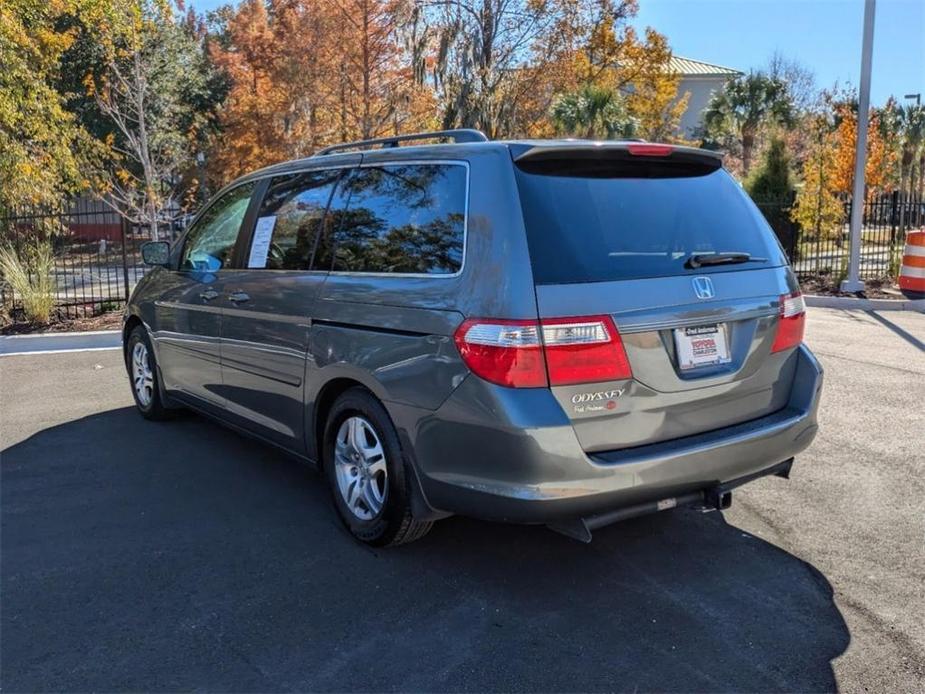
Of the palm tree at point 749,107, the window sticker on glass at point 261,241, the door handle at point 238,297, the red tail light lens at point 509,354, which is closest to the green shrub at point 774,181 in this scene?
the palm tree at point 749,107

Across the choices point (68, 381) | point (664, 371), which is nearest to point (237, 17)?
point (68, 381)

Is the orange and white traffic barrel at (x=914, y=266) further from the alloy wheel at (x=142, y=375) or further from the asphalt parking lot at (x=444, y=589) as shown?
the alloy wheel at (x=142, y=375)

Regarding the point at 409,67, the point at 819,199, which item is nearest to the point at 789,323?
the point at 819,199

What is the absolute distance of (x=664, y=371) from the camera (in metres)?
3.17

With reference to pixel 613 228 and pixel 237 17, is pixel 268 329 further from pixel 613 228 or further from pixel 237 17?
pixel 237 17

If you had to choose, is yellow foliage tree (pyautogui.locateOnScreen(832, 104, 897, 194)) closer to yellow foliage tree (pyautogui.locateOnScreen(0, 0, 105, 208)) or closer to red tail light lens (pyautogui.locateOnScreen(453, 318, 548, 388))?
yellow foliage tree (pyautogui.locateOnScreen(0, 0, 105, 208))

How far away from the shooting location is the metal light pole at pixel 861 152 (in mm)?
13234

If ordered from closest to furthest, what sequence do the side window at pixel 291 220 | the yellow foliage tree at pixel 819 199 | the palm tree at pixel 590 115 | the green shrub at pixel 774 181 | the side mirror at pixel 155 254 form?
1. the side window at pixel 291 220
2. the side mirror at pixel 155 254
3. the yellow foliage tree at pixel 819 199
4. the green shrub at pixel 774 181
5. the palm tree at pixel 590 115

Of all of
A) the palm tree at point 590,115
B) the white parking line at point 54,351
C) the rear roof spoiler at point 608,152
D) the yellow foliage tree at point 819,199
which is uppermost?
the palm tree at point 590,115

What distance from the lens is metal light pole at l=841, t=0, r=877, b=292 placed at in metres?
13.2

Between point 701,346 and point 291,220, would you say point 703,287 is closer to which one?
point 701,346

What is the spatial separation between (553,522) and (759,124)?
3352 centimetres

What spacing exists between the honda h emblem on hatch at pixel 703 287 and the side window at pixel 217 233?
2.89 metres

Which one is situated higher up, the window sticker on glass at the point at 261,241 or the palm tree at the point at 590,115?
the palm tree at the point at 590,115
